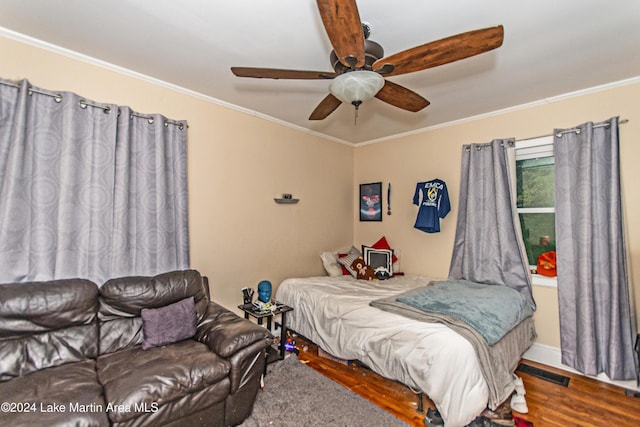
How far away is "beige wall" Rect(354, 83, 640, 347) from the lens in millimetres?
2533

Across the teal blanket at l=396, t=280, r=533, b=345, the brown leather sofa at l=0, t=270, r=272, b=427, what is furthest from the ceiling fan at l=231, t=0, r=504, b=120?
the brown leather sofa at l=0, t=270, r=272, b=427

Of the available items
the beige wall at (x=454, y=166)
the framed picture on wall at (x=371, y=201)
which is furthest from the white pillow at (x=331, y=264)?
the framed picture on wall at (x=371, y=201)

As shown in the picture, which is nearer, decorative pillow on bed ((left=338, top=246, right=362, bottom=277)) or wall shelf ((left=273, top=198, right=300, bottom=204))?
wall shelf ((left=273, top=198, right=300, bottom=204))

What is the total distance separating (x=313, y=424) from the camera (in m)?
1.96

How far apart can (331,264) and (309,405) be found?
1891 mm

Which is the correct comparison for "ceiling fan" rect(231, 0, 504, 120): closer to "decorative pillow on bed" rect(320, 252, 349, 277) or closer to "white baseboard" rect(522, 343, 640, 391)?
"decorative pillow on bed" rect(320, 252, 349, 277)

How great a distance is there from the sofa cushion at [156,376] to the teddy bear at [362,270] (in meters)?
2.04

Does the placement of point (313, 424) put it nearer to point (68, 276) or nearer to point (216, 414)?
point (216, 414)

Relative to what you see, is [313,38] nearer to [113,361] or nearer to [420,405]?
[113,361]

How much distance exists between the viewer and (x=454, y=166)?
3.57 meters

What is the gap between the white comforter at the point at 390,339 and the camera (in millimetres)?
1870

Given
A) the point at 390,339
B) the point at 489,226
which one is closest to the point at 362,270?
the point at 390,339

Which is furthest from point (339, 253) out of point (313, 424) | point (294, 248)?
point (313, 424)

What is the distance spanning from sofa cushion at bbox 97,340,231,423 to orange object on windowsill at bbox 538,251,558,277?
3.04m
